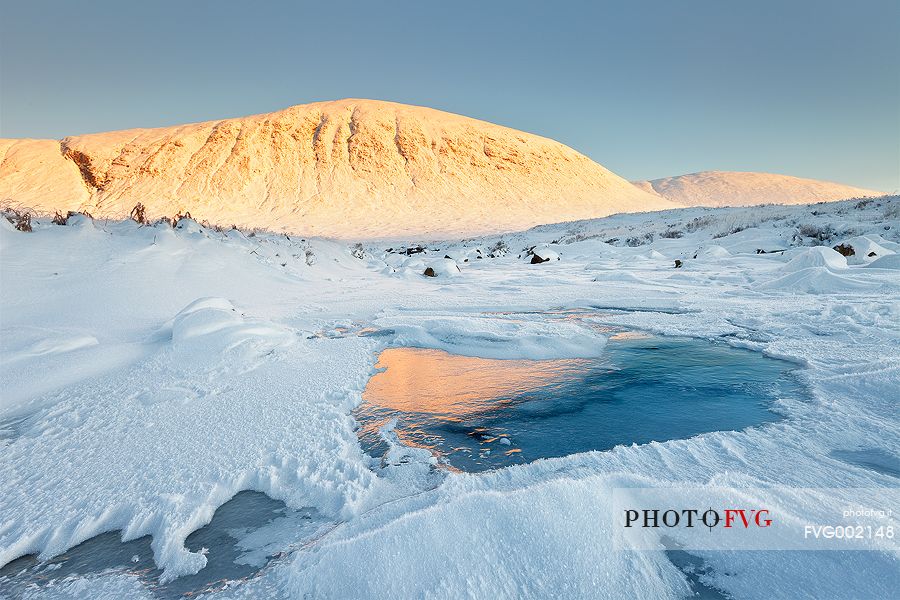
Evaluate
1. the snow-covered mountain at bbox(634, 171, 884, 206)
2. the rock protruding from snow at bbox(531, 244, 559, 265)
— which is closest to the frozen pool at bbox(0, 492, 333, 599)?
the rock protruding from snow at bbox(531, 244, 559, 265)

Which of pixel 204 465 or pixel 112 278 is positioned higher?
pixel 112 278

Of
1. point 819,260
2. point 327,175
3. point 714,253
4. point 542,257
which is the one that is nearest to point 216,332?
point 819,260

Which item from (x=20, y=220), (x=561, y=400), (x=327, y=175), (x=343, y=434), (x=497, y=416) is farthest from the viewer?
(x=327, y=175)

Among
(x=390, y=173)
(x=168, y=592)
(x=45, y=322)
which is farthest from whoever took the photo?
(x=390, y=173)

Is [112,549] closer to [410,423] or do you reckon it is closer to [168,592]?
[168,592]

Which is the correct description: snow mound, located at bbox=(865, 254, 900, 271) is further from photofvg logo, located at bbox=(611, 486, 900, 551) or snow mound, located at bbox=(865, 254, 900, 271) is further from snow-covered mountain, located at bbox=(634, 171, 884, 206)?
snow-covered mountain, located at bbox=(634, 171, 884, 206)

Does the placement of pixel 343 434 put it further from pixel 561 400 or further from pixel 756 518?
pixel 756 518

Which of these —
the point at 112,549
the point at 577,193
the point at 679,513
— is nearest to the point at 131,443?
the point at 112,549
